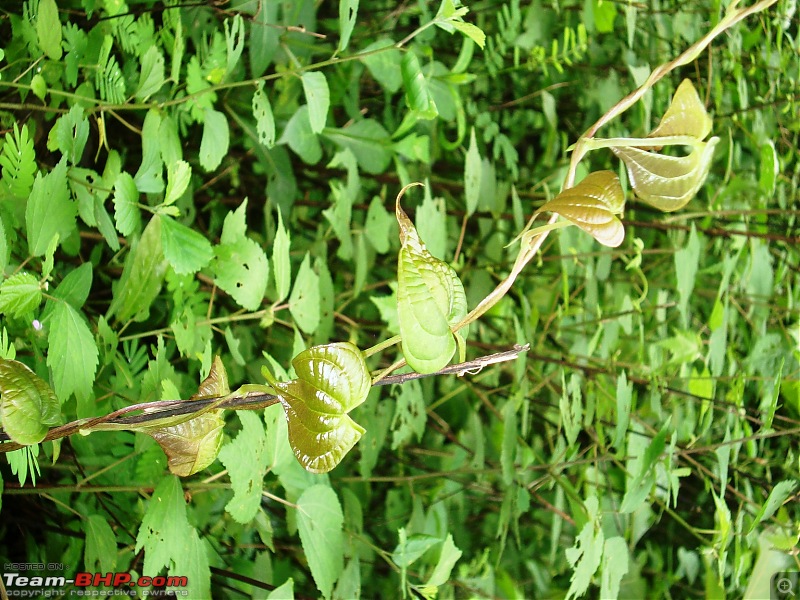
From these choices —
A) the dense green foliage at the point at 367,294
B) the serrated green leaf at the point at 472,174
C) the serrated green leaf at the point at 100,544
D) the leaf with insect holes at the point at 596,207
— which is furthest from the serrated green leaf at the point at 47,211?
the serrated green leaf at the point at 472,174

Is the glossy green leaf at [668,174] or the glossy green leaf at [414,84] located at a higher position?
the glossy green leaf at [414,84]

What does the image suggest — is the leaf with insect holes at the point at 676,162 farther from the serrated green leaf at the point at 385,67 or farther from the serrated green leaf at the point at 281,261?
the serrated green leaf at the point at 385,67

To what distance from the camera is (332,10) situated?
1.05m

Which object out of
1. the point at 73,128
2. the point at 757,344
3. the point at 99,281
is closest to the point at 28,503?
the point at 99,281

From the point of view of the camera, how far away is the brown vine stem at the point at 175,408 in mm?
340

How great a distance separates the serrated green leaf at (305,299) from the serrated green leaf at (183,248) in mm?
146

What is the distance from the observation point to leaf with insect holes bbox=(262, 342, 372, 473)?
1.12ft

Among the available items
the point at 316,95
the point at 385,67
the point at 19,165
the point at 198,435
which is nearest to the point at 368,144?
the point at 385,67

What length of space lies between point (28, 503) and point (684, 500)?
106 centimetres

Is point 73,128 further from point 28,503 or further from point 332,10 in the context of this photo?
point 332,10

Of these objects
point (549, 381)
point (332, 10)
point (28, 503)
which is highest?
point (332, 10)

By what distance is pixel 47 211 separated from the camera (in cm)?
49

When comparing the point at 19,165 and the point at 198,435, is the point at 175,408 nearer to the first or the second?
the point at 198,435

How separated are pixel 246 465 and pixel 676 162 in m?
0.40
